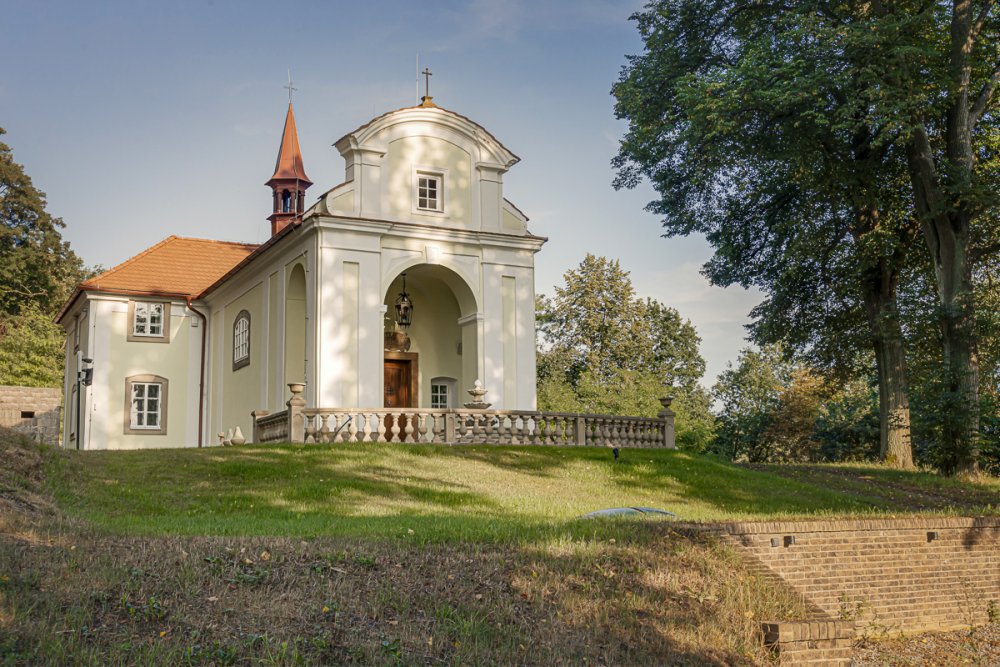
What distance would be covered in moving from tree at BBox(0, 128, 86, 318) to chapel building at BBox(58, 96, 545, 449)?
17.6 meters

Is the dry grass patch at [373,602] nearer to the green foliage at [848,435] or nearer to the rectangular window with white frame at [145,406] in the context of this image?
the rectangular window with white frame at [145,406]

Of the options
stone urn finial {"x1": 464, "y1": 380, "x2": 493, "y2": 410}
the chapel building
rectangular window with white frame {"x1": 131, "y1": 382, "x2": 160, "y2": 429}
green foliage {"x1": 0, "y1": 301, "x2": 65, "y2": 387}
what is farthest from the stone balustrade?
green foliage {"x1": 0, "y1": 301, "x2": 65, "y2": 387}

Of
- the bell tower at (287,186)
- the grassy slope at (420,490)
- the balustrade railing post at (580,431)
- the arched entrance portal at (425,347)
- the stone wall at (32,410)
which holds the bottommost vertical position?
the grassy slope at (420,490)

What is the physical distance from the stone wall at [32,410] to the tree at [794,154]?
16.8 metres

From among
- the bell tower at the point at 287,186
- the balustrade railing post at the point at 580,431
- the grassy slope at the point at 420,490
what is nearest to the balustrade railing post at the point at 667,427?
the grassy slope at the point at 420,490

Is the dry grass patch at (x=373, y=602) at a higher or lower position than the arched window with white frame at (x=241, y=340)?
lower

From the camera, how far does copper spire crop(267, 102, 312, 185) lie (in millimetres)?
43375

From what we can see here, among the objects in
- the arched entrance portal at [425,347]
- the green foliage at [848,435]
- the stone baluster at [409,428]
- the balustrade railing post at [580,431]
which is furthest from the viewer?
the green foliage at [848,435]

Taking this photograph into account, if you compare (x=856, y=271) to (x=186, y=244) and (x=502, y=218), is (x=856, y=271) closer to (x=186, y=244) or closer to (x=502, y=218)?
(x=502, y=218)

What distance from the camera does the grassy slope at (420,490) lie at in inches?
523

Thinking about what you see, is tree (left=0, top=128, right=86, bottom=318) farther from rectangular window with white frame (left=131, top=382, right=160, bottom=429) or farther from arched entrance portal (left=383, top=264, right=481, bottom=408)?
arched entrance portal (left=383, top=264, right=481, bottom=408)

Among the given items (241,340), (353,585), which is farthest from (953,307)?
(241,340)

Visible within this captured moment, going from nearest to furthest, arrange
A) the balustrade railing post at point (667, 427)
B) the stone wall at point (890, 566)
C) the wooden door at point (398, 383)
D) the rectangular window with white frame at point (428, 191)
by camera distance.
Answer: the stone wall at point (890, 566) → the balustrade railing post at point (667, 427) → the rectangular window with white frame at point (428, 191) → the wooden door at point (398, 383)

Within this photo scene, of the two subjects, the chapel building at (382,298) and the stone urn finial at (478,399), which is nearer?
the stone urn finial at (478,399)
